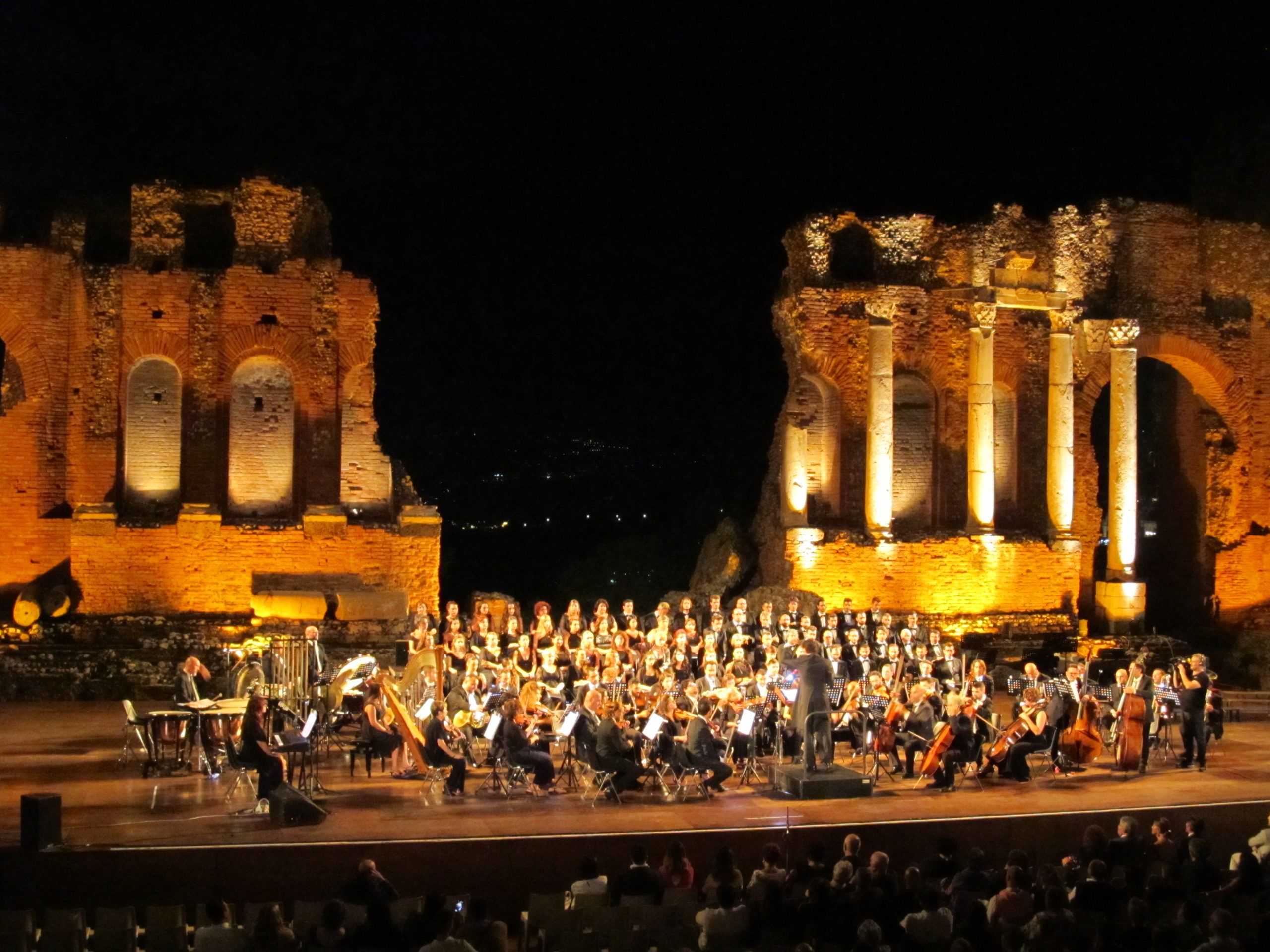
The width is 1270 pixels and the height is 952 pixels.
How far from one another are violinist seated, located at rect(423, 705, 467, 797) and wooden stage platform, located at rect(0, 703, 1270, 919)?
18cm

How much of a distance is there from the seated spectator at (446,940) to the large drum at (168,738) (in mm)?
7732

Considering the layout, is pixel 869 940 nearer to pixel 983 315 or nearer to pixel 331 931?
pixel 331 931

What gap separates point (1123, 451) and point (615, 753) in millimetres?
18800

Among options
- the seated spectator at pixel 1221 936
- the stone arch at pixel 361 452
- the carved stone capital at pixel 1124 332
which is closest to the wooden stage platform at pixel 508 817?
the seated spectator at pixel 1221 936

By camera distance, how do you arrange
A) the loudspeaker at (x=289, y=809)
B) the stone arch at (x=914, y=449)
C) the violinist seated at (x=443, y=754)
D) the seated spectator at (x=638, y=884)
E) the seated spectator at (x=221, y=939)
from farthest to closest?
the stone arch at (x=914, y=449), the violinist seated at (x=443, y=754), the loudspeaker at (x=289, y=809), the seated spectator at (x=638, y=884), the seated spectator at (x=221, y=939)

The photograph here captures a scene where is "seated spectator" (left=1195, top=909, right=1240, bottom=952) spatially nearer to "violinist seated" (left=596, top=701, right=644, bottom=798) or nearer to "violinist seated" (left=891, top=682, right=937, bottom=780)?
"violinist seated" (left=596, top=701, right=644, bottom=798)

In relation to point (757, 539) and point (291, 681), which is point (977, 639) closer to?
point (757, 539)

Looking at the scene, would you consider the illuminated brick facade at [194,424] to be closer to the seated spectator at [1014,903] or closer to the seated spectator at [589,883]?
the seated spectator at [589,883]

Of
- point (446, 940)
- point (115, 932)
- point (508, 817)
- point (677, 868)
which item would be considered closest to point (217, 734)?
point (508, 817)

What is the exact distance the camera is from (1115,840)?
1013cm

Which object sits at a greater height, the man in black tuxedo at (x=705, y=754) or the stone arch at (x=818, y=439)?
the stone arch at (x=818, y=439)

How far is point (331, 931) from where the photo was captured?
25.4 feet

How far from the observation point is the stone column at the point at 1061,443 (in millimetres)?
28406

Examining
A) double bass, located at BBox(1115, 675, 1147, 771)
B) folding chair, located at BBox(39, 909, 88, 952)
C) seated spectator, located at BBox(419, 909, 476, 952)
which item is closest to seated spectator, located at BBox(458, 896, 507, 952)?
seated spectator, located at BBox(419, 909, 476, 952)
